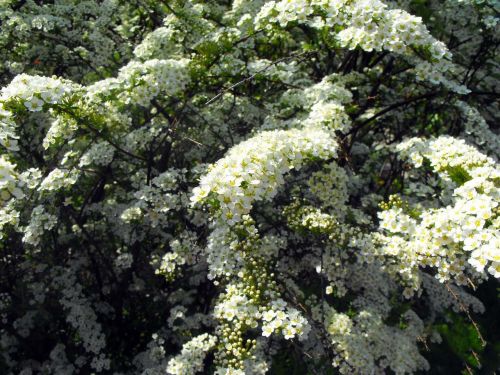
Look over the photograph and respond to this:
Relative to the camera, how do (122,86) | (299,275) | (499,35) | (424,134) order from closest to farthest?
(122,86) < (299,275) < (499,35) < (424,134)

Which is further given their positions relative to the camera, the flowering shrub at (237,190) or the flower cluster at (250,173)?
the flowering shrub at (237,190)

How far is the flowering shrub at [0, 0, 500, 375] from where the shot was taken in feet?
9.48

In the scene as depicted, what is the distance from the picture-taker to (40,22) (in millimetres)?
4215

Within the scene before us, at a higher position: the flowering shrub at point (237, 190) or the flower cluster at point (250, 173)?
the flower cluster at point (250, 173)

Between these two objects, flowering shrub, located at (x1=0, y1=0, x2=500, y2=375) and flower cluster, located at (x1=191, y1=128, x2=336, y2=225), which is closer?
flower cluster, located at (x1=191, y1=128, x2=336, y2=225)

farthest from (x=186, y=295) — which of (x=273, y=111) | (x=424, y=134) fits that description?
(x=424, y=134)

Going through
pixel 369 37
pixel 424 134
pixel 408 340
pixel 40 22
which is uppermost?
pixel 369 37

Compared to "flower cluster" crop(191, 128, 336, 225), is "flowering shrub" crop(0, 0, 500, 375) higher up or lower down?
lower down

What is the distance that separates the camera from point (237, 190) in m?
2.42

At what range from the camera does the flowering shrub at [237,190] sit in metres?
2.89

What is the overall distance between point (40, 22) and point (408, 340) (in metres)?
4.02

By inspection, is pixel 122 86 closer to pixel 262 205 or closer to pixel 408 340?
pixel 262 205

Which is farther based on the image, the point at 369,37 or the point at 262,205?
the point at 262,205

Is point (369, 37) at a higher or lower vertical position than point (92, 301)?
higher
